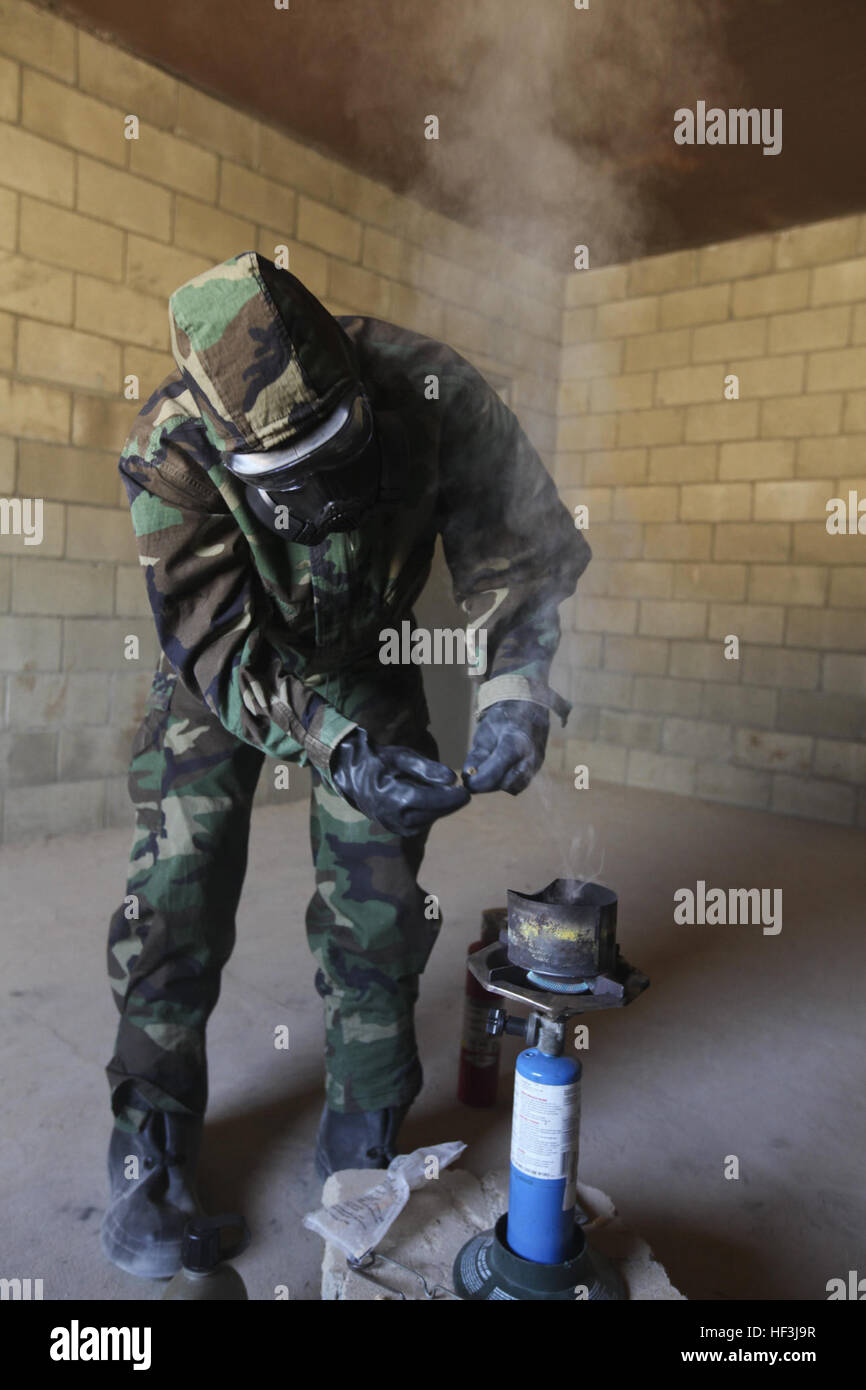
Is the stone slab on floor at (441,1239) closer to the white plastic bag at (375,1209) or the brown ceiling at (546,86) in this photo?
the white plastic bag at (375,1209)

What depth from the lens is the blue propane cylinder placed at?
0.95m

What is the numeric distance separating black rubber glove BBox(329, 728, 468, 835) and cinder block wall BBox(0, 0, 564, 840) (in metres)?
2.26

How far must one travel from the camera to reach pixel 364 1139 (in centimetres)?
138

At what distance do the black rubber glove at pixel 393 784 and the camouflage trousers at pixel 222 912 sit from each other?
0.78ft

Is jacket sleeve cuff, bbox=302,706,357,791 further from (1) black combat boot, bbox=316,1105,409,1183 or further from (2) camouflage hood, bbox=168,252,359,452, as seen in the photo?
(1) black combat boot, bbox=316,1105,409,1183

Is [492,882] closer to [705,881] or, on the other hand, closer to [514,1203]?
[705,881]

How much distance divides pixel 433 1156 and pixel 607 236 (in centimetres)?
443

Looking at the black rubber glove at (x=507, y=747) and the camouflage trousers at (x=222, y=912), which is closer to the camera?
the black rubber glove at (x=507, y=747)

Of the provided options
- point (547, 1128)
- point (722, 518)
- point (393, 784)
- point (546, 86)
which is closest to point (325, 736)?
point (393, 784)

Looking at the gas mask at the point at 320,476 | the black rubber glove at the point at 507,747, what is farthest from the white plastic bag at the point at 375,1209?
the gas mask at the point at 320,476

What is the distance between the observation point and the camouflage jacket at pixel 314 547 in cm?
102

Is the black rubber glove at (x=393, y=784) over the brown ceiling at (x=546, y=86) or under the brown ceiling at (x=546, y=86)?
under

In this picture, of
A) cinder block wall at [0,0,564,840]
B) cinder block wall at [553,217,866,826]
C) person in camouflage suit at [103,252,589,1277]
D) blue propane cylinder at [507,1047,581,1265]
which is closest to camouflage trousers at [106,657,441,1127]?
person in camouflage suit at [103,252,589,1277]
